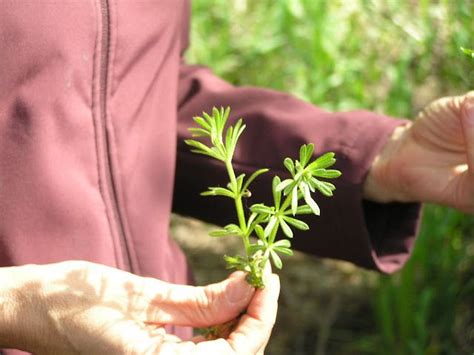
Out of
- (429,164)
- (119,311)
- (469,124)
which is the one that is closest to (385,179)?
(429,164)

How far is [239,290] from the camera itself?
3.23 feet

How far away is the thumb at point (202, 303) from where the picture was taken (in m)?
0.99

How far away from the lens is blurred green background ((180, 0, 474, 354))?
190 centimetres

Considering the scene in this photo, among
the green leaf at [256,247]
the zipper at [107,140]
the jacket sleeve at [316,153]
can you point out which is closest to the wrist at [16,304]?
the zipper at [107,140]

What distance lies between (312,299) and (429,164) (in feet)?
3.54

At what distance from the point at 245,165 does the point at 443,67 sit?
0.80 m

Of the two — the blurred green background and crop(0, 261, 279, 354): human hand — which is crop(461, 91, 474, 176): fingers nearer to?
crop(0, 261, 279, 354): human hand

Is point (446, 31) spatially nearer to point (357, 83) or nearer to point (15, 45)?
point (357, 83)

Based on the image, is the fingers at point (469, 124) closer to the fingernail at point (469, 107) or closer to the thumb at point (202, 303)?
the fingernail at point (469, 107)

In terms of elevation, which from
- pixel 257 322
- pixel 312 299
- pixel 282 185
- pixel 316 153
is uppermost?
pixel 282 185

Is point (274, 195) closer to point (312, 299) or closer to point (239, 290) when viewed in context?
point (239, 290)

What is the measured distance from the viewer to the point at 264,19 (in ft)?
7.97

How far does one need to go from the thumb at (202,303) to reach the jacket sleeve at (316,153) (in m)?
0.35

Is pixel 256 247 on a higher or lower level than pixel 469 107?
lower
